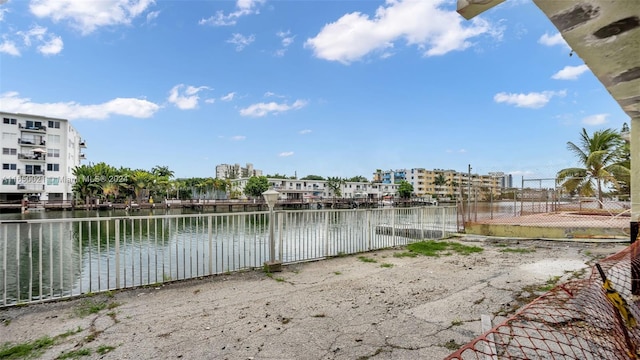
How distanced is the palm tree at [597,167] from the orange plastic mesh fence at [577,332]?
46.1ft

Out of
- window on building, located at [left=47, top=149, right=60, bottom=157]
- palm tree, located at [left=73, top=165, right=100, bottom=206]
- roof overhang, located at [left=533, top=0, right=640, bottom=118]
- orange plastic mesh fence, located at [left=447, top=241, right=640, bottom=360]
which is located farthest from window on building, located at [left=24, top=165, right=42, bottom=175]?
roof overhang, located at [left=533, top=0, right=640, bottom=118]

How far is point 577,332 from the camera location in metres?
2.73

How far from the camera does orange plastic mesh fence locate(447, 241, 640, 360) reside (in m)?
2.05

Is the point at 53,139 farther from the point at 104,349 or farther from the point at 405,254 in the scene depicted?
the point at 104,349

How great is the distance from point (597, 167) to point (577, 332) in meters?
16.7

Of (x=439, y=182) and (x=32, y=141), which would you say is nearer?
(x=32, y=141)

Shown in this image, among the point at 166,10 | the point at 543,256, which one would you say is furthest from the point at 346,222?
the point at 166,10

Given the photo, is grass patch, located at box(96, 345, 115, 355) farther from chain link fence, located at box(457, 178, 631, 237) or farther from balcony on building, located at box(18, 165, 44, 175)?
balcony on building, located at box(18, 165, 44, 175)

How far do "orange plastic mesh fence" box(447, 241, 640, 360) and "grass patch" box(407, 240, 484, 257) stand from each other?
11.1 ft

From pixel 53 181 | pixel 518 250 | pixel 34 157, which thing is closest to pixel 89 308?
pixel 518 250

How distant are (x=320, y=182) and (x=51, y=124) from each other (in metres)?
53.6

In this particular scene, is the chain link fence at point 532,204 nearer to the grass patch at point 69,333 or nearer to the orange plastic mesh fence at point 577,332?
the orange plastic mesh fence at point 577,332

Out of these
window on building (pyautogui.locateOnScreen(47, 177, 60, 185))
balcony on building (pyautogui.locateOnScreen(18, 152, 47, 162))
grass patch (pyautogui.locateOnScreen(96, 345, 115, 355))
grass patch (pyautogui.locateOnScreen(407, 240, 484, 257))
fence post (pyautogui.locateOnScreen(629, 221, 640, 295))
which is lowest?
grass patch (pyautogui.locateOnScreen(407, 240, 484, 257))

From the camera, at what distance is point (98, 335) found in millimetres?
2881
